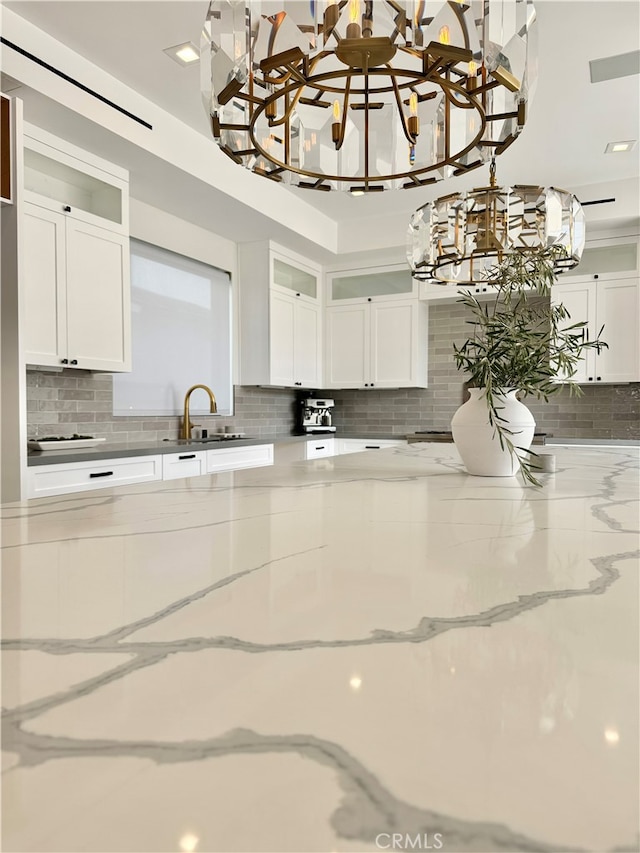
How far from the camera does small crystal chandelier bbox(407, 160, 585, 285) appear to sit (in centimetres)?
237

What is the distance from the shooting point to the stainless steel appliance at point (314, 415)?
5.67 meters

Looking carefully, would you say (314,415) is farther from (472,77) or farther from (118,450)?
(472,77)

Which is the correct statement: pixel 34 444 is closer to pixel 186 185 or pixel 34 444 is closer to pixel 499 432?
pixel 186 185

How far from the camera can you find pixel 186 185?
3598 mm

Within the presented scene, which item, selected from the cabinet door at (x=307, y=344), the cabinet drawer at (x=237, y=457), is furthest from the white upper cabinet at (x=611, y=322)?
the cabinet drawer at (x=237, y=457)

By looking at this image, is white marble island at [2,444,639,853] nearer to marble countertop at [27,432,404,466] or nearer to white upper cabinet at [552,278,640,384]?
marble countertop at [27,432,404,466]

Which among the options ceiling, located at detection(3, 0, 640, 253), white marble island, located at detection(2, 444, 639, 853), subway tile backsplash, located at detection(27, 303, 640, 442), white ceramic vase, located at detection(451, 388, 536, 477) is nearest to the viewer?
white marble island, located at detection(2, 444, 639, 853)

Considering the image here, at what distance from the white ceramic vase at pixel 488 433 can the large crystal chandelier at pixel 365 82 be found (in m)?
0.61

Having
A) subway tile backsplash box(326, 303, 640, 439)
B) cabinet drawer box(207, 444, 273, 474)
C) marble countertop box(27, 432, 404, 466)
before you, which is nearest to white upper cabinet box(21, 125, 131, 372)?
marble countertop box(27, 432, 404, 466)

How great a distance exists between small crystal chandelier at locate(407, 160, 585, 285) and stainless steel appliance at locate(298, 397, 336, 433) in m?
3.21

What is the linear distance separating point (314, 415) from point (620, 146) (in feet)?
10.6

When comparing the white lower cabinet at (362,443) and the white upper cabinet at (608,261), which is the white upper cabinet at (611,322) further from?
the white lower cabinet at (362,443)

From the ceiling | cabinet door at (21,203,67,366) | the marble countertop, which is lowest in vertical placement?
the marble countertop

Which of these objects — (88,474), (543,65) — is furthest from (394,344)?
(88,474)
